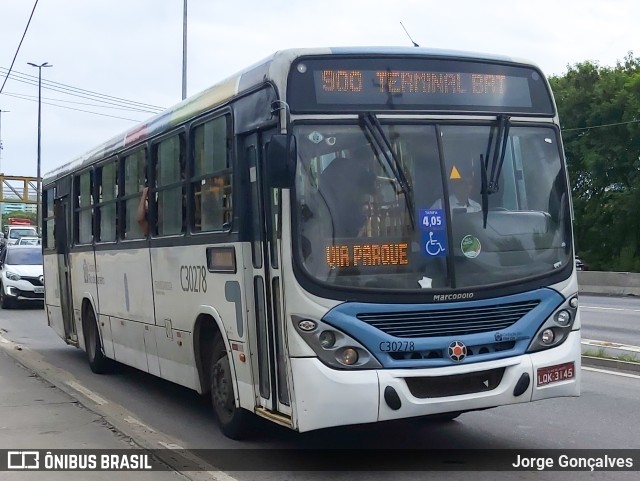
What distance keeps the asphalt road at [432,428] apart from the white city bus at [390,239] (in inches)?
20.6

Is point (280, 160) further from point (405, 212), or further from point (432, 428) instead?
point (432, 428)

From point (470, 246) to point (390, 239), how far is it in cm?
63

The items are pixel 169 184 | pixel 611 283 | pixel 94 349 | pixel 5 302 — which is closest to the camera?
pixel 169 184

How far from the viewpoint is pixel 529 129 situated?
25.1 feet

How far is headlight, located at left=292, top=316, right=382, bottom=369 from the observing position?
22.2 ft

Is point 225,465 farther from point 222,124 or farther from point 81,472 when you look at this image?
point 222,124

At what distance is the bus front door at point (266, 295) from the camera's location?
23.4ft

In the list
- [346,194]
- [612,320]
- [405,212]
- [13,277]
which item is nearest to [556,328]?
[405,212]

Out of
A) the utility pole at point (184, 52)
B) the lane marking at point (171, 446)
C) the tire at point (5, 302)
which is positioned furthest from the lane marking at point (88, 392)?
the utility pole at point (184, 52)

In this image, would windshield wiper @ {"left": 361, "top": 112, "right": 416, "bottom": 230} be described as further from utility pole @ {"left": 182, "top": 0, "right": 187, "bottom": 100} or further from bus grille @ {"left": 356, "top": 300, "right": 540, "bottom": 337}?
utility pole @ {"left": 182, "top": 0, "right": 187, "bottom": 100}

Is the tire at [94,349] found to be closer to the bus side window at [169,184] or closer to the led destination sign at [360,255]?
the bus side window at [169,184]

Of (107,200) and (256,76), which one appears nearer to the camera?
(256,76)

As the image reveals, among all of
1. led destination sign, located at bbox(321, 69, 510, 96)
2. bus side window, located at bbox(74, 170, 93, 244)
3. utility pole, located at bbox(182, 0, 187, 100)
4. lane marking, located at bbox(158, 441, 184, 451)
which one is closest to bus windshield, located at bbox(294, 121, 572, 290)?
led destination sign, located at bbox(321, 69, 510, 96)

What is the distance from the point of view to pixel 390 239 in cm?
699
